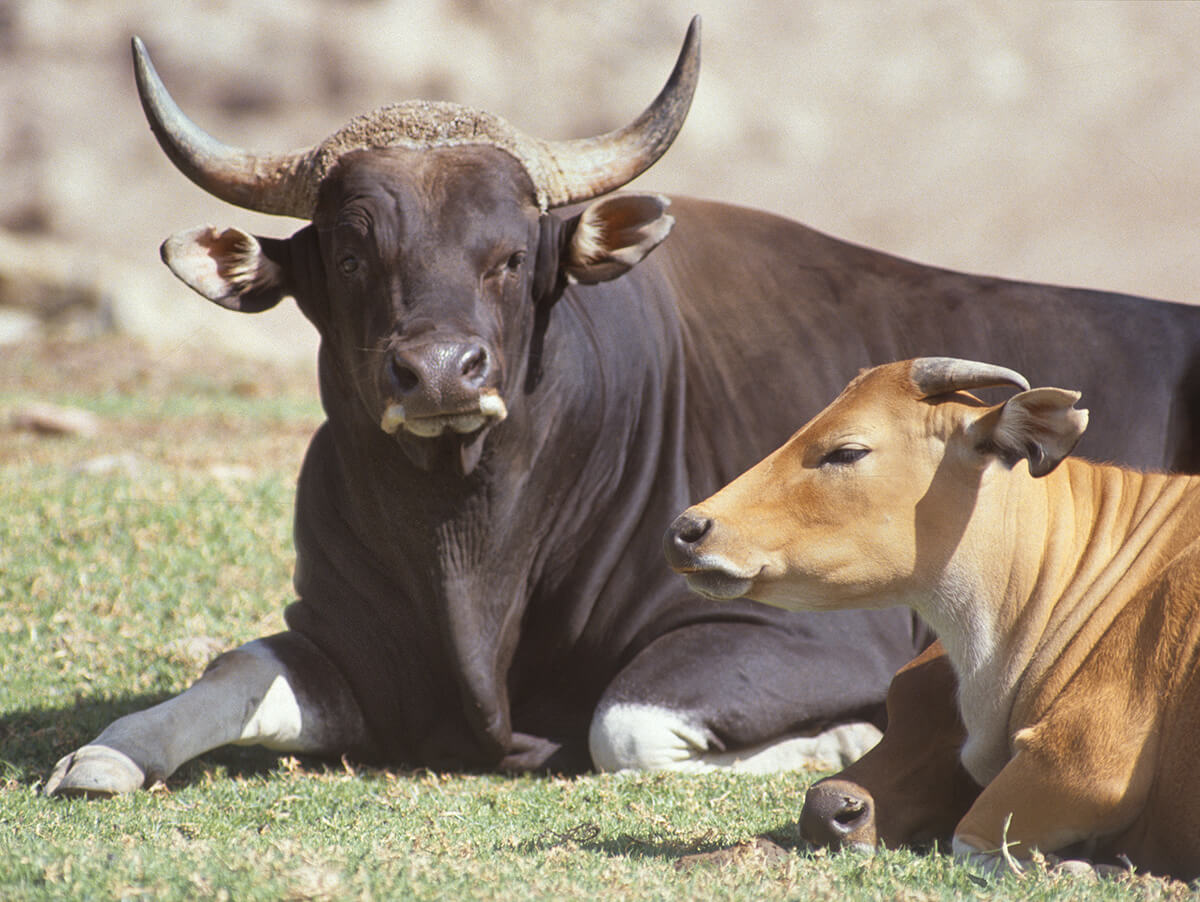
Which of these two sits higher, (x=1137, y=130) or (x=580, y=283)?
(x=1137, y=130)

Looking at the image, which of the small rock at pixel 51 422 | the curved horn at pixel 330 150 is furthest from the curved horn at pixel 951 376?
the small rock at pixel 51 422

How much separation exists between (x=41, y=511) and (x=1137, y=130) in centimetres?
1631

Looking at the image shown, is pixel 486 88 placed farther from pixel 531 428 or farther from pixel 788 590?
pixel 788 590

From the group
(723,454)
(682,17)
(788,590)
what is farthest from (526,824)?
(682,17)

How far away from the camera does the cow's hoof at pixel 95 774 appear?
5035 mm

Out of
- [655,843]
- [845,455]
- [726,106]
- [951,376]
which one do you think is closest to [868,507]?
[845,455]

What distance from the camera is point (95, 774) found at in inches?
199

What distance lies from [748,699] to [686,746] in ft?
0.88

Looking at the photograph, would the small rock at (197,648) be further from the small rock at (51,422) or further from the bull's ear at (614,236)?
the small rock at (51,422)

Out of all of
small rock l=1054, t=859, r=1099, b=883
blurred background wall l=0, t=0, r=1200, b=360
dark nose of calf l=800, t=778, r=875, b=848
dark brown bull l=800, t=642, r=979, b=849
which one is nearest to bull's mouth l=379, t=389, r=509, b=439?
dark brown bull l=800, t=642, r=979, b=849

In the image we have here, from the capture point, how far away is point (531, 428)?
575 cm

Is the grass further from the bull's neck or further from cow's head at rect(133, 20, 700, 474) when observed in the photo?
cow's head at rect(133, 20, 700, 474)

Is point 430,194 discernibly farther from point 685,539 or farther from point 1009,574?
point 1009,574

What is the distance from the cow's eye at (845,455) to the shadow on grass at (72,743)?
2558 millimetres
